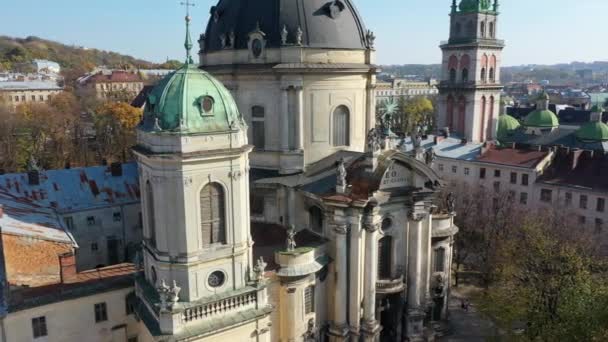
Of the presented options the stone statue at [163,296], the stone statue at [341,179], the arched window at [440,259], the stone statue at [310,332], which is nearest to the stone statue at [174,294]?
the stone statue at [163,296]

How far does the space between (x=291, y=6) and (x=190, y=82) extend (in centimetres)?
1315

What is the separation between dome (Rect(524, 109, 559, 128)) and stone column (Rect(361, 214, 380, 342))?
69.1 meters

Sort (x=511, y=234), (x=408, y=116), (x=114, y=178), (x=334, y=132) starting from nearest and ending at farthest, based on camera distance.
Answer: (x=334, y=132) < (x=114, y=178) < (x=511, y=234) < (x=408, y=116)

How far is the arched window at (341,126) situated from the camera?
34281mm

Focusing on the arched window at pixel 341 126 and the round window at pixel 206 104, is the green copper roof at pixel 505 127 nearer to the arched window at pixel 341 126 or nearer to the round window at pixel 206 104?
the arched window at pixel 341 126

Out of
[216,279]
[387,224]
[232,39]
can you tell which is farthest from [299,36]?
[216,279]

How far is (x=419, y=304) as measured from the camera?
3441 cm

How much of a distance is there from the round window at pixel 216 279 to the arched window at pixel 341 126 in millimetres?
13972

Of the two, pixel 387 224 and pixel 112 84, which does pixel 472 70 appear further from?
pixel 112 84

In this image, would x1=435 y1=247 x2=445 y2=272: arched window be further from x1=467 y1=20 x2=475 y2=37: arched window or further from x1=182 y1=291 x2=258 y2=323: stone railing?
x1=467 y1=20 x2=475 y2=37: arched window

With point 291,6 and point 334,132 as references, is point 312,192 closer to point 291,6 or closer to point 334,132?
point 334,132


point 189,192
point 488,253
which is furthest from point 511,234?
point 189,192

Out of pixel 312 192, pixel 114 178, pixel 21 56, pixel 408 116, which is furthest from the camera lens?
pixel 21 56

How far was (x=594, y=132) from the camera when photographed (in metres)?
74.6
